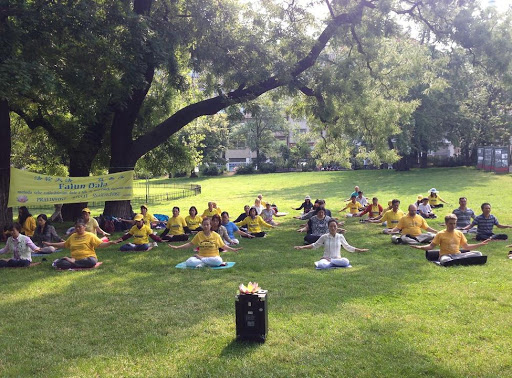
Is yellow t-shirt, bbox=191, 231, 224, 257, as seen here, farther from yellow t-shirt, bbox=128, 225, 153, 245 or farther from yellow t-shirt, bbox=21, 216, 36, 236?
yellow t-shirt, bbox=21, 216, 36, 236

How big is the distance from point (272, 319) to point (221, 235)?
672 cm

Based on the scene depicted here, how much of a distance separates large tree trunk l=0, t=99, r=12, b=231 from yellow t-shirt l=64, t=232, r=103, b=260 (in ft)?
19.6

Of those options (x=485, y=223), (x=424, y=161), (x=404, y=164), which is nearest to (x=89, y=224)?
(x=485, y=223)

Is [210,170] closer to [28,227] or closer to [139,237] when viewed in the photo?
[28,227]

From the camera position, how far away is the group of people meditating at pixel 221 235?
10.9 m

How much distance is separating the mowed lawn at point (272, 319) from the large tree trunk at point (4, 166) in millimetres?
5598

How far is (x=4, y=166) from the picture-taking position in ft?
53.5

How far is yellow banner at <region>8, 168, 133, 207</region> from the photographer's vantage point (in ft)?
49.1

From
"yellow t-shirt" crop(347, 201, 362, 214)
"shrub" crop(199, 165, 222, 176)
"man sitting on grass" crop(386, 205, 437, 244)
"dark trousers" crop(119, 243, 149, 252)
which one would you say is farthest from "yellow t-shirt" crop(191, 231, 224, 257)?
"shrub" crop(199, 165, 222, 176)

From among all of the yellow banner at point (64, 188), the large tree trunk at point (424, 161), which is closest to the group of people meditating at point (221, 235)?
the yellow banner at point (64, 188)

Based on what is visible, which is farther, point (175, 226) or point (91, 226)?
point (175, 226)

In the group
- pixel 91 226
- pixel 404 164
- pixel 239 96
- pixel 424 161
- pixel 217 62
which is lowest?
pixel 91 226

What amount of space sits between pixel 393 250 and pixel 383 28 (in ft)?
36.3

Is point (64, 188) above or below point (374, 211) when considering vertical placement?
above
